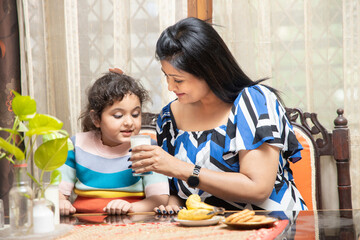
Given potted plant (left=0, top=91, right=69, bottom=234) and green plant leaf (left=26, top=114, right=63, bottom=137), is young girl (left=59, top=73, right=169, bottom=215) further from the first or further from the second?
green plant leaf (left=26, top=114, right=63, bottom=137)

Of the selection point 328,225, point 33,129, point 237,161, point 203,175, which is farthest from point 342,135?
point 33,129

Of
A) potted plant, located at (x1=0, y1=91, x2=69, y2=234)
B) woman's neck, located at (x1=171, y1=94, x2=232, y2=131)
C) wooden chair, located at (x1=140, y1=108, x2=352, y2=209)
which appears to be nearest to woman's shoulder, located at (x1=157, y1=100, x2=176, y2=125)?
woman's neck, located at (x1=171, y1=94, x2=232, y2=131)

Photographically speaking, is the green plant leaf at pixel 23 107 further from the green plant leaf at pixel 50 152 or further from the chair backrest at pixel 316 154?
the chair backrest at pixel 316 154

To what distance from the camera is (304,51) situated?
2.44 meters

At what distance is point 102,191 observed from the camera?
5.74ft

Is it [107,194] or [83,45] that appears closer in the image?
[107,194]

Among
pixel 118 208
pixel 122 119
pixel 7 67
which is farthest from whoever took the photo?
pixel 7 67

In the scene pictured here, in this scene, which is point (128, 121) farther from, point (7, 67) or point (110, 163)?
point (7, 67)

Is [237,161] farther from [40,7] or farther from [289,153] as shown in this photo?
[40,7]

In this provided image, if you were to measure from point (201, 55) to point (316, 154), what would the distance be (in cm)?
80

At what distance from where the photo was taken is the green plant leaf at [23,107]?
98cm

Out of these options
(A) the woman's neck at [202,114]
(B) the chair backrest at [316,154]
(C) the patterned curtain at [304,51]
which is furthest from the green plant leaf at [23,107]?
(C) the patterned curtain at [304,51]

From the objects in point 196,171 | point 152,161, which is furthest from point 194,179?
point 152,161

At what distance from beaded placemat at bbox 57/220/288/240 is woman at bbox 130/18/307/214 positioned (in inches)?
12.9
